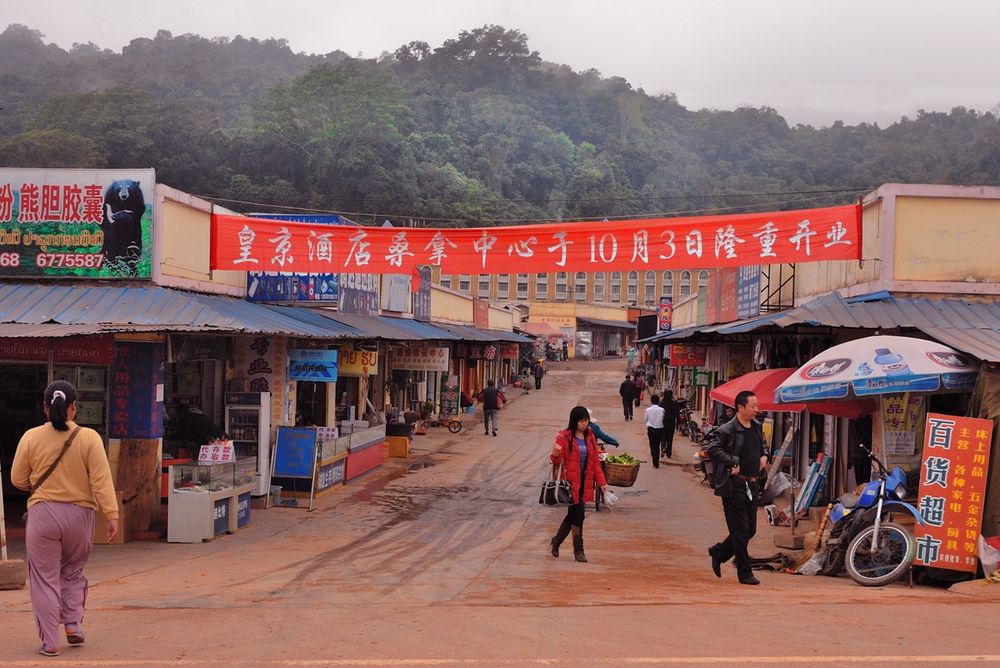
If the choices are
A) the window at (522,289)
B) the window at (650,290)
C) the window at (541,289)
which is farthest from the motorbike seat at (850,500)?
the window at (650,290)

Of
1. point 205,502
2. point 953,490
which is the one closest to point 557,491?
point 953,490

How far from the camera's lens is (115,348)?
12398 mm

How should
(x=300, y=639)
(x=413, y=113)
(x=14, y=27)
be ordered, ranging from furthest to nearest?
(x=14, y=27) < (x=413, y=113) < (x=300, y=639)

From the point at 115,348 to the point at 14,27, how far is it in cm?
17824

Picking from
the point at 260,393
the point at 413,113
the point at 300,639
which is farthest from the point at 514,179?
the point at 300,639

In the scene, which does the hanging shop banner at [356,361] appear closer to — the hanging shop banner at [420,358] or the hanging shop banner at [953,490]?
the hanging shop banner at [420,358]

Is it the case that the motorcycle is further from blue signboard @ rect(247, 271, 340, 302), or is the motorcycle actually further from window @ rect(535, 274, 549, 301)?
window @ rect(535, 274, 549, 301)

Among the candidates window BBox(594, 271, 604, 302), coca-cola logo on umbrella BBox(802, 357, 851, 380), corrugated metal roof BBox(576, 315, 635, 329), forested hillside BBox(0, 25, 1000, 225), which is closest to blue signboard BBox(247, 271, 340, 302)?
coca-cola logo on umbrella BBox(802, 357, 851, 380)

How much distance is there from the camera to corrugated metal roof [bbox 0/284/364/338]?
1198cm

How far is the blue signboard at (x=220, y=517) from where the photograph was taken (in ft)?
41.7

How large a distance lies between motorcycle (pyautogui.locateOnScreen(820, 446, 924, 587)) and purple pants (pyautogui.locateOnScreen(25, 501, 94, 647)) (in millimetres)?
6794

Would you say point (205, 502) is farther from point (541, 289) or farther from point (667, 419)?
point (541, 289)

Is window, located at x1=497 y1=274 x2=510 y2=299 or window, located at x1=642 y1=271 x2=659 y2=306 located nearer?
window, located at x1=497 y1=274 x2=510 y2=299

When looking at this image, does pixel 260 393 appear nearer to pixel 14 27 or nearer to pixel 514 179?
pixel 514 179
